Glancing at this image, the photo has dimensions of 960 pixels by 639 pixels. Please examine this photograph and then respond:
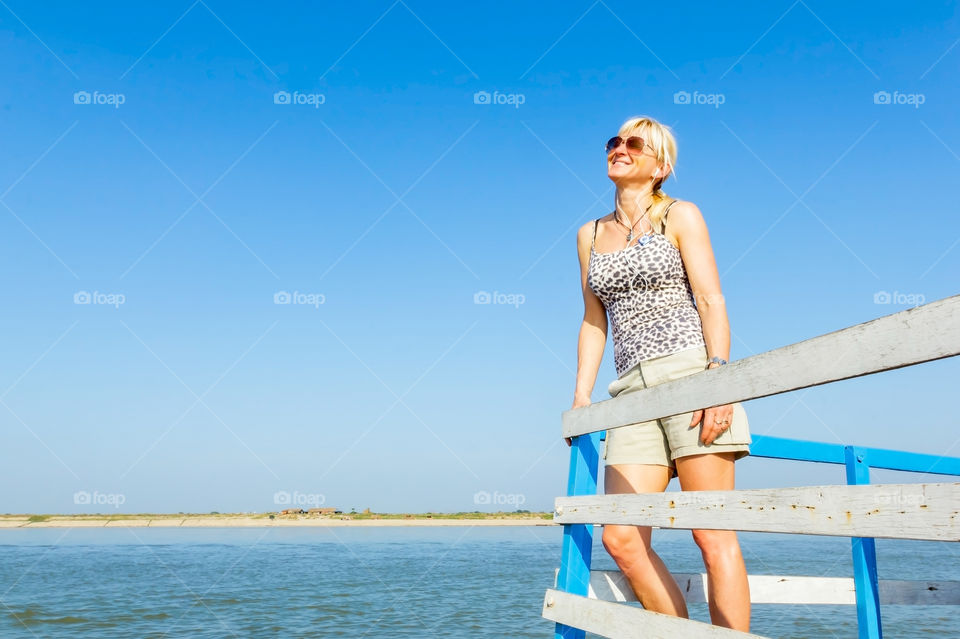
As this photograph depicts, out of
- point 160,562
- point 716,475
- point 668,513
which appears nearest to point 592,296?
point 716,475

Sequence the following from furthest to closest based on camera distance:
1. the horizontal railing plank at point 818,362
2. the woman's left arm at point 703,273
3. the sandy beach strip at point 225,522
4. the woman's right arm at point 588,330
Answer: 1. the sandy beach strip at point 225,522
2. the woman's right arm at point 588,330
3. the woman's left arm at point 703,273
4. the horizontal railing plank at point 818,362

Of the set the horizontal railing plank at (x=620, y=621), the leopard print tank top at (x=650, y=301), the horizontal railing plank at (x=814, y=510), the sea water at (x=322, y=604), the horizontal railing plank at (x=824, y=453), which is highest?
the leopard print tank top at (x=650, y=301)

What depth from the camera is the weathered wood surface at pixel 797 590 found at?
2.53 metres

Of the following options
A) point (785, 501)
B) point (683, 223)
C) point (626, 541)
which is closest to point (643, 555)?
point (626, 541)

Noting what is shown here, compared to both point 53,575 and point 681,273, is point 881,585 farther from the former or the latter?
point 53,575

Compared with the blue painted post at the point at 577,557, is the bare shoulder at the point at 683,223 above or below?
above

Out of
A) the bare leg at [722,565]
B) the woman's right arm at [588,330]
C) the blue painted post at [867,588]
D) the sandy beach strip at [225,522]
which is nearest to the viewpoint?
the blue painted post at [867,588]

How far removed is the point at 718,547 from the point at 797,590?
31.3 inches

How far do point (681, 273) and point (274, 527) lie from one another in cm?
6111

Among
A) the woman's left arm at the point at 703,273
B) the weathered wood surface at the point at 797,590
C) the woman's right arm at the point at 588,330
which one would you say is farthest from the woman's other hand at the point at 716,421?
the woman's right arm at the point at 588,330

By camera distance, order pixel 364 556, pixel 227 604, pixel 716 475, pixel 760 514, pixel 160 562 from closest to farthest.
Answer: pixel 760 514
pixel 716 475
pixel 227 604
pixel 160 562
pixel 364 556

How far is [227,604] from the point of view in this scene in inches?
460

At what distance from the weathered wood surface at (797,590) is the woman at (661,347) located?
0.39 feet

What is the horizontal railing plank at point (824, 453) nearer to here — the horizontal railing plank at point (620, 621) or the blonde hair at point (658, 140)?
the horizontal railing plank at point (620, 621)
